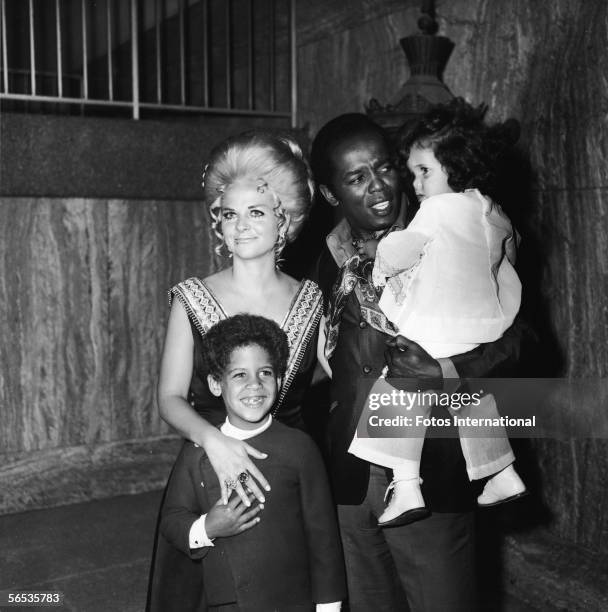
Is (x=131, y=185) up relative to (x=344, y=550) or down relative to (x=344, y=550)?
up

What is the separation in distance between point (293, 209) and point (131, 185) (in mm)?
2335

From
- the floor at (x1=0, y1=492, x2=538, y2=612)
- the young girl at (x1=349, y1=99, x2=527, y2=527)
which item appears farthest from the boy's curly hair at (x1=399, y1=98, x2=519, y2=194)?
the floor at (x1=0, y1=492, x2=538, y2=612)

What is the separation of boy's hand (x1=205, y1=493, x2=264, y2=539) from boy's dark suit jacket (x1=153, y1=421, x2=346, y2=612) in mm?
41

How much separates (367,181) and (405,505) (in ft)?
3.01

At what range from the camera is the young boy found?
2.11 m

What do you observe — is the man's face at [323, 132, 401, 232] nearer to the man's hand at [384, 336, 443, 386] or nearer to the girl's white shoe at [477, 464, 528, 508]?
the man's hand at [384, 336, 443, 386]

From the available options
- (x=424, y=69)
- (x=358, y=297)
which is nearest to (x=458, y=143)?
(x=358, y=297)

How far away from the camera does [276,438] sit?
2184 millimetres

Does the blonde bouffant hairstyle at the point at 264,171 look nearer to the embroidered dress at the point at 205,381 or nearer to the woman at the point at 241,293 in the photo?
the woman at the point at 241,293

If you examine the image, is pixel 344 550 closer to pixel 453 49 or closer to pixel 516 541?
pixel 516 541

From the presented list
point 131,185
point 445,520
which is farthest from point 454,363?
point 131,185

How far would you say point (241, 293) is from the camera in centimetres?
245

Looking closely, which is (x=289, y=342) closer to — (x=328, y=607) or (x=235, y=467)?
(x=235, y=467)

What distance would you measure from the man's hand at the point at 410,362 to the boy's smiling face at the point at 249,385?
0.32 m
